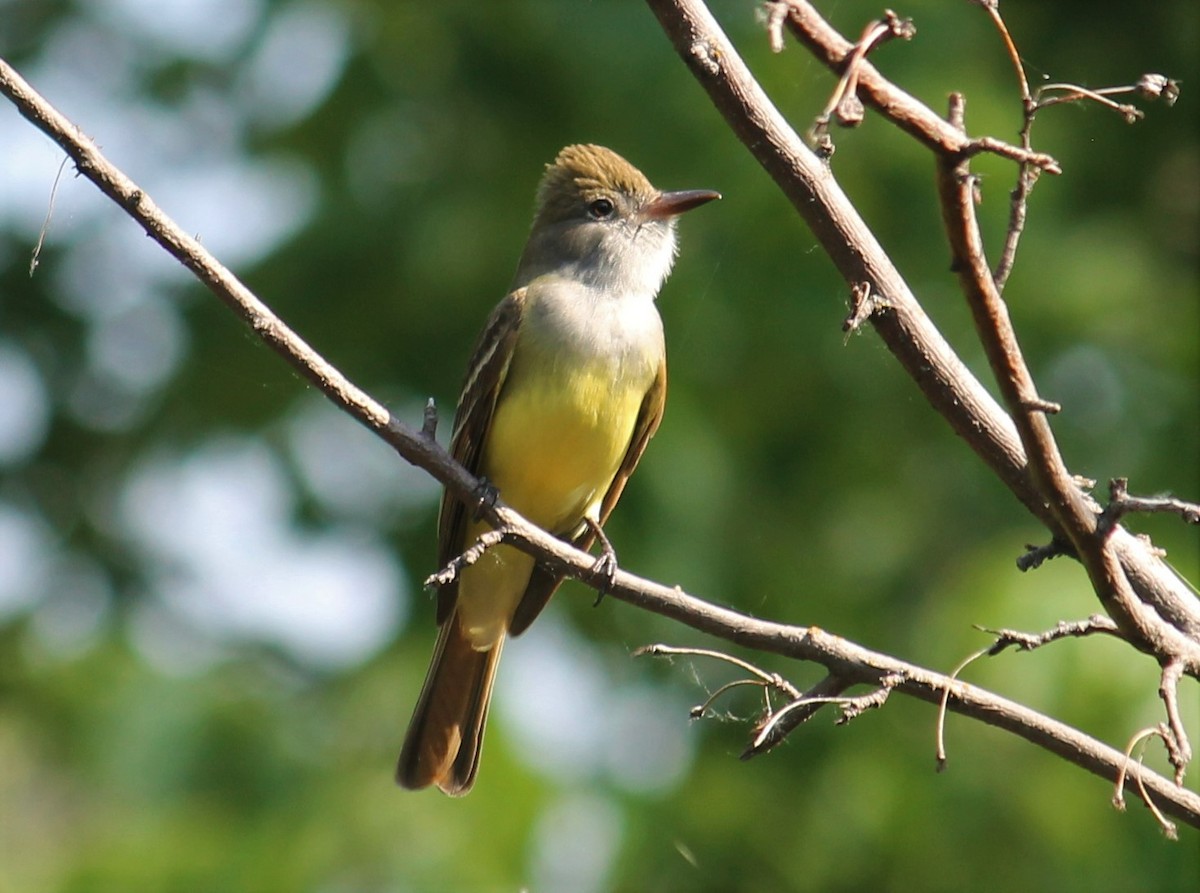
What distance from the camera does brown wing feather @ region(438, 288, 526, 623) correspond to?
3.99 metres

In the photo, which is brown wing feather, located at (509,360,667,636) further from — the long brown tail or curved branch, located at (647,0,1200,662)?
curved branch, located at (647,0,1200,662)

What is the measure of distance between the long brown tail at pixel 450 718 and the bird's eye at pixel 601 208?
3.96 ft

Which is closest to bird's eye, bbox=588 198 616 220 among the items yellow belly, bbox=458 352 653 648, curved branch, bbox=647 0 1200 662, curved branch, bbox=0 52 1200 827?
yellow belly, bbox=458 352 653 648

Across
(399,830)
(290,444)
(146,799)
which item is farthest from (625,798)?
(290,444)

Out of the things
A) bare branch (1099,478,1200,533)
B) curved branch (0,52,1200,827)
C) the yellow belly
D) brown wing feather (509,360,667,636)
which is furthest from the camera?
brown wing feather (509,360,667,636)

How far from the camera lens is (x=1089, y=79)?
23.7ft

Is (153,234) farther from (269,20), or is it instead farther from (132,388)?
(132,388)

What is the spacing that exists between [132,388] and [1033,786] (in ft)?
14.9

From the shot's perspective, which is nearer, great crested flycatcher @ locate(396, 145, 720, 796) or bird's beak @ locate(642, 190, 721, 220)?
great crested flycatcher @ locate(396, 145, 720, 796)

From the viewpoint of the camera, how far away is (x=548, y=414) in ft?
12.8

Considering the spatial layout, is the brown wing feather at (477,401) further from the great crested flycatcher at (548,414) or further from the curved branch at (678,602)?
the curved branch at (678,602)

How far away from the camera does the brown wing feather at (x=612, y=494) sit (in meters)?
4.21

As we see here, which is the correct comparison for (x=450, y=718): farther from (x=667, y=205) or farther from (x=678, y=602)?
(x=678, y=602)

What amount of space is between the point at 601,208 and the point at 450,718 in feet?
4.96
